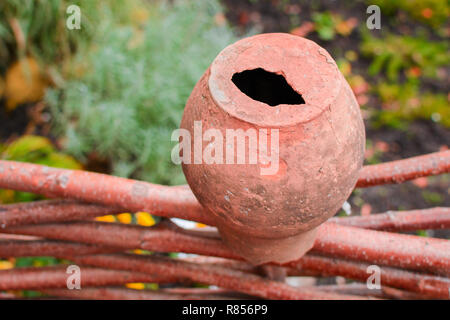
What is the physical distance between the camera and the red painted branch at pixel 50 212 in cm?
96

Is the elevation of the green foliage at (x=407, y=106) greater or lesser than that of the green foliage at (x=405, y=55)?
lesser

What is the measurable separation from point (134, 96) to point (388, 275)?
4.14 feet

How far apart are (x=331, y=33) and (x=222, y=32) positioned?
65 centimetres

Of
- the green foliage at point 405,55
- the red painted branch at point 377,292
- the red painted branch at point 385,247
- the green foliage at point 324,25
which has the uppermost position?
the green foliage at point 324,25

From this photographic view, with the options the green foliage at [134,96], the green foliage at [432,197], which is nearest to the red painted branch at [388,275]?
the green foliage at [134,96]

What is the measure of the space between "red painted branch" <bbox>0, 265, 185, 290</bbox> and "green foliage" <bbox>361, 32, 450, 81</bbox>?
1745mm

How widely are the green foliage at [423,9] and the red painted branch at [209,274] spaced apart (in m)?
1.97

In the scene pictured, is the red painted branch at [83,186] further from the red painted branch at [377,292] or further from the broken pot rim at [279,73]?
the red painted branch at [377,292]

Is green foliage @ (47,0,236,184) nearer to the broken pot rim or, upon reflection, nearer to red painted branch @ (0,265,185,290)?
red painted branch @ (0,265,185,290)

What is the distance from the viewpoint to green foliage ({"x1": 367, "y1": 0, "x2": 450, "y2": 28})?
244 centimetres

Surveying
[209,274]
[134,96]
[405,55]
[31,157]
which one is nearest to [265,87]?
[209,274]

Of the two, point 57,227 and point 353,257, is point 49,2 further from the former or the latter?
point 353,257

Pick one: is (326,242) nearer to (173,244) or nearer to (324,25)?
(173,244)

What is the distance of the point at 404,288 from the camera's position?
3.28 feet
